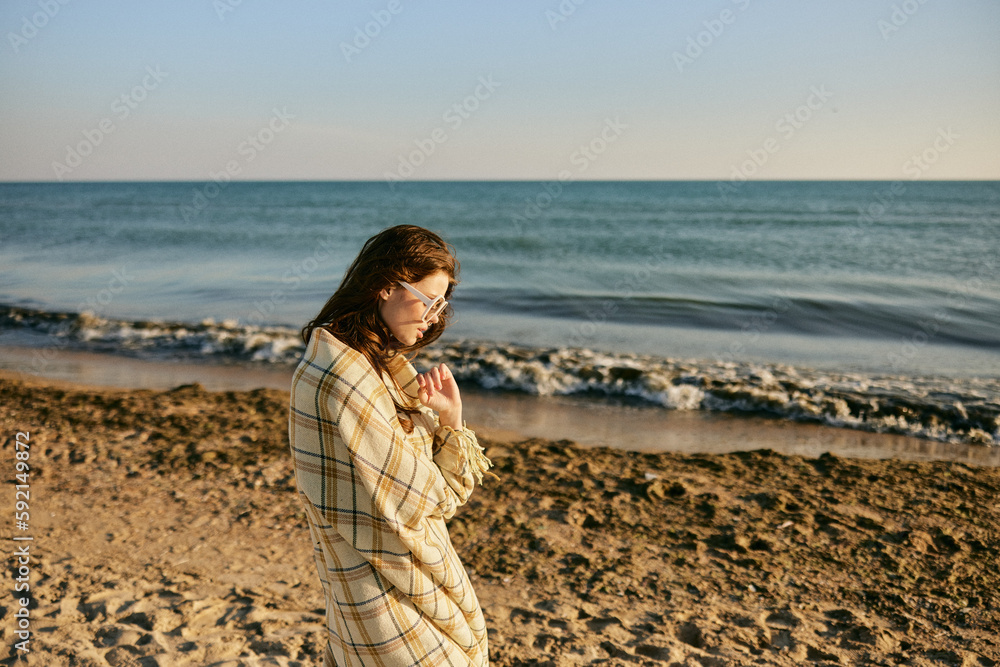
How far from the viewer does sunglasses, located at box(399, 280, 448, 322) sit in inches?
66.8

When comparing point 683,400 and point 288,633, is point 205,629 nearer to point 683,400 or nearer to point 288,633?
point 288,633

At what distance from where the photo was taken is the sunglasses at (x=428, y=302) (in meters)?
1.70

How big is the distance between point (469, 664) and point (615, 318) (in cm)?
1135

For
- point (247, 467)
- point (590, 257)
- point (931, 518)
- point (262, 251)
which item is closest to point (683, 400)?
point (931, 518)

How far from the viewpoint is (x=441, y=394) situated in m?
1.74

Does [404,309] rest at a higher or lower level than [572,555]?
higher

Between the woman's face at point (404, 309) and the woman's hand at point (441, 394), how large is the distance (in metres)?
0.11

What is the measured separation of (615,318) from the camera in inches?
508

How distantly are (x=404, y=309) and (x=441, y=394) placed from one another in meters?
0.23
